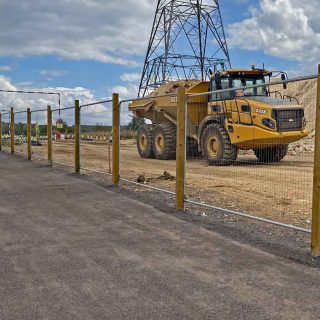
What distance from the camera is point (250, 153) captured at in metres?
13.1

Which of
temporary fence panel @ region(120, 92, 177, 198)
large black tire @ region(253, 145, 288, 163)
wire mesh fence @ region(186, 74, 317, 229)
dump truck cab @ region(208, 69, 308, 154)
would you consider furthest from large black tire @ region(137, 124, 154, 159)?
large black tire @ region(253, 145, 288, 163)

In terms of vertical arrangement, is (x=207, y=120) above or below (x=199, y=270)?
above

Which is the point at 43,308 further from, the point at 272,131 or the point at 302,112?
the point at 302,112

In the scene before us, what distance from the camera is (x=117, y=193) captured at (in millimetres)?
9969

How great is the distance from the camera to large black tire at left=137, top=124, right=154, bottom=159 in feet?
68.8

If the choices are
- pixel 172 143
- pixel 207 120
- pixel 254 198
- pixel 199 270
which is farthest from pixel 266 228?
pixel 172 143

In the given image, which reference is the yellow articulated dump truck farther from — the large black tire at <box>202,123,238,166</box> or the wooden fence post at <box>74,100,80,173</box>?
the wooden fence post at <box>74,100,80,173</box>

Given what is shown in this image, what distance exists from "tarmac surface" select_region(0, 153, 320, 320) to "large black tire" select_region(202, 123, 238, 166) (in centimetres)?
788

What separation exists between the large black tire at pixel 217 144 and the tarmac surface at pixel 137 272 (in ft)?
25.9

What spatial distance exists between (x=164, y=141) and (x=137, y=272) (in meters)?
15.1

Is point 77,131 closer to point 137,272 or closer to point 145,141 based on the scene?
point 145,141

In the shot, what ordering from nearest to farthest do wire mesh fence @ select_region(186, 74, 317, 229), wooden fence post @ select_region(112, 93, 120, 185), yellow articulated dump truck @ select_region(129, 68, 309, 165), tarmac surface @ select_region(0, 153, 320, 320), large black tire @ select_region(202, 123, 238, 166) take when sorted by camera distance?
tarmac surface @ select_region(0, 153, 320, 320)
wire mesh fence @ select_region(186, 74, 317, 229)
wooden fence post @ select_region(112, 93, 120, 185)
yellow articulated dump truck @ select_region(129, 68, 309, 165)
large black tire @ select_region(202, 123, 238, 166)

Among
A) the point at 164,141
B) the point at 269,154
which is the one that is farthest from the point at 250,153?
the point at 164,141

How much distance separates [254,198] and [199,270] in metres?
5.33
